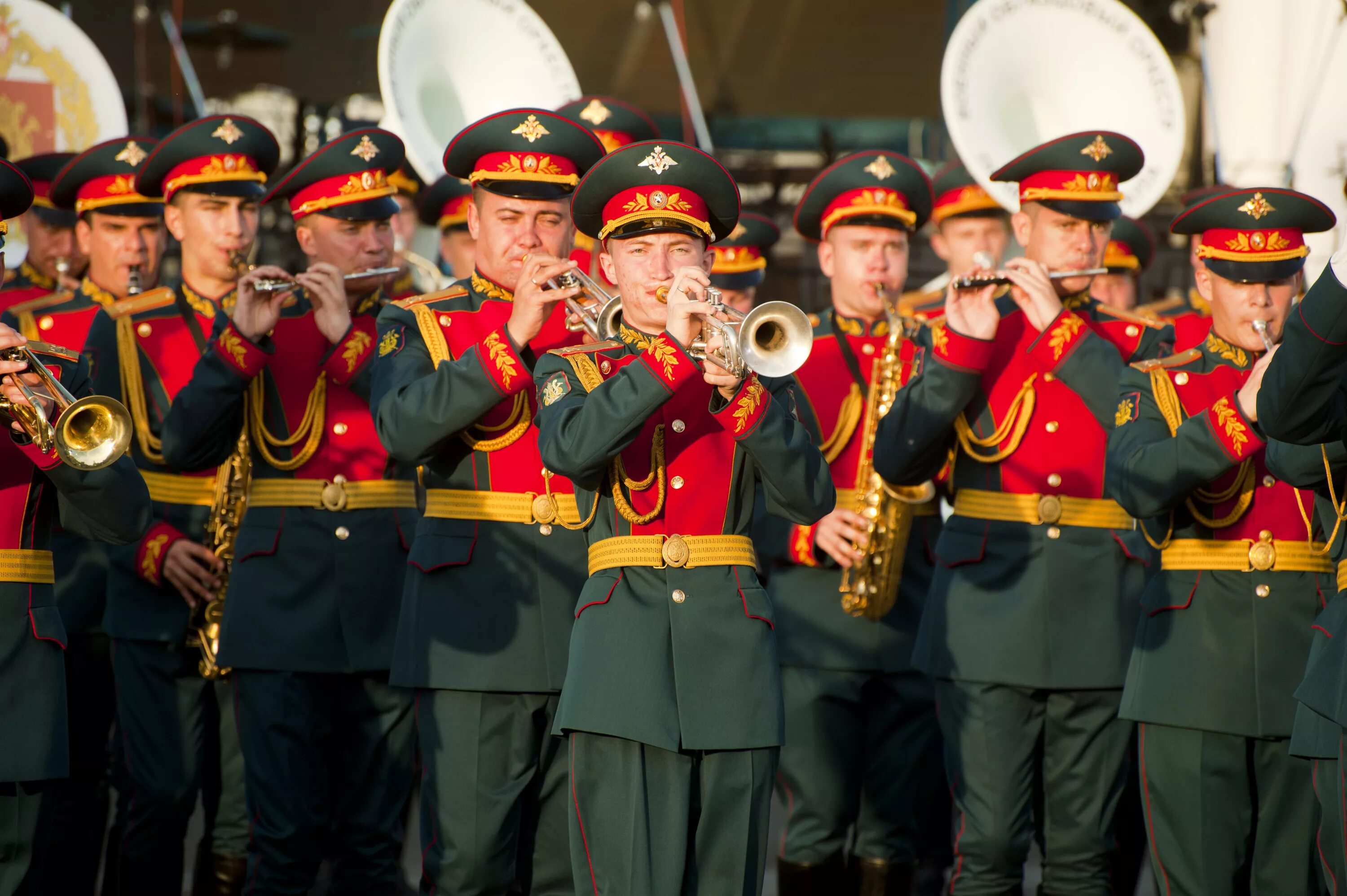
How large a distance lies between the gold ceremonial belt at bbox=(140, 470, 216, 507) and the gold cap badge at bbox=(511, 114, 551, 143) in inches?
79.1

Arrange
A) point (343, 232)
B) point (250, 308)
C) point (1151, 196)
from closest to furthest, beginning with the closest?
point (250, 308)
point (343, 232)
point (1151, 196)

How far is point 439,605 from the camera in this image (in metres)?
5.19

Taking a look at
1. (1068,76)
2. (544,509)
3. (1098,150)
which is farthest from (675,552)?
(1068,76)

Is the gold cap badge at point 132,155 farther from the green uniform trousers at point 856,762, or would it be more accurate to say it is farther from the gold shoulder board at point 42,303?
the green uniform trousers at point 856,762

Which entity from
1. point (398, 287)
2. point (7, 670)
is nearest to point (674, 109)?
point (398, 287)

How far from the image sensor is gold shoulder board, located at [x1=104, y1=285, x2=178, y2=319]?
6.49 meters

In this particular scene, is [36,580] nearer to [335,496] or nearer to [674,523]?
[335,496]

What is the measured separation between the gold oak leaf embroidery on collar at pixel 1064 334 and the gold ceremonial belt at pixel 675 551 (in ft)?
6.00

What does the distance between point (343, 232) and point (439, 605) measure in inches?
65.9

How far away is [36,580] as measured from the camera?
15.5 feet

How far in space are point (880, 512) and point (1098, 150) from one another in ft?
4.99

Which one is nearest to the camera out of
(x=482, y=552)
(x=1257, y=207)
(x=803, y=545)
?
(x=482, y=552)

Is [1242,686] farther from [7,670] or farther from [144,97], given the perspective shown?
[144,97]

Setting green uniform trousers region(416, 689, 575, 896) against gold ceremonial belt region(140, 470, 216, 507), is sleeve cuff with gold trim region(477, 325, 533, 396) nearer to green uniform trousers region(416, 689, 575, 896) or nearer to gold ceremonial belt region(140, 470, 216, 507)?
green uniform trousers region(416, 689, 575, 896)
